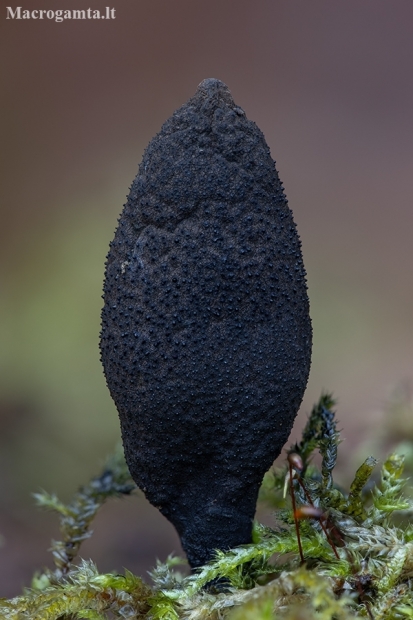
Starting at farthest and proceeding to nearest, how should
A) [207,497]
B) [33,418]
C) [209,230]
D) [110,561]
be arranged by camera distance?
[33,418], [110,561], [207,497], [209,230]

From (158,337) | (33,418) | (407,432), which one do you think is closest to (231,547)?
(158,337)

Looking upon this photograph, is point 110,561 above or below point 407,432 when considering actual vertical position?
below

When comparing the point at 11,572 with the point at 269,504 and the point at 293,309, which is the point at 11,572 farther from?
the point at 293,309

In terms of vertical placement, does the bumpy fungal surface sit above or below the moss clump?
above

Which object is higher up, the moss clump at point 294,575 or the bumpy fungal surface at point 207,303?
the bumpy fungal surface at point 207,303

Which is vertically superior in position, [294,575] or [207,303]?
[207,303]

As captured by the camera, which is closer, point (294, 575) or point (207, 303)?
point (294, 575)

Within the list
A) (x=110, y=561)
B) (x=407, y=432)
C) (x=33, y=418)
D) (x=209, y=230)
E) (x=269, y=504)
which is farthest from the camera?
(x=33, y=418)

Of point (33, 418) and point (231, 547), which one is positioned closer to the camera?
point (231, 547)
